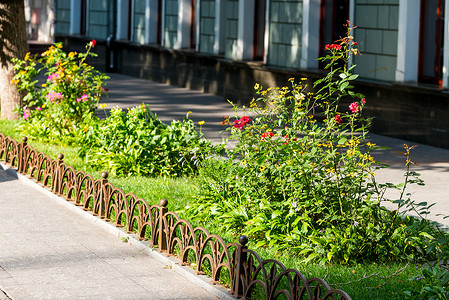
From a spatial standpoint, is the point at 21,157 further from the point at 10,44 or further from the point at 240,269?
the point at 240,269

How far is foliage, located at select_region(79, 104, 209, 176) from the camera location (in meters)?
11.0

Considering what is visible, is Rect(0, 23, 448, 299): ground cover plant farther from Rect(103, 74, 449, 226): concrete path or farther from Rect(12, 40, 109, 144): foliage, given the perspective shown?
Rect(12, 40, 109, 144): foliage

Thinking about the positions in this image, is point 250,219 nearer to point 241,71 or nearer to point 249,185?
point 249,185

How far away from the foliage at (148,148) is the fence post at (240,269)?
4.53m

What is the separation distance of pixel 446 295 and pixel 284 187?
2.61 meters

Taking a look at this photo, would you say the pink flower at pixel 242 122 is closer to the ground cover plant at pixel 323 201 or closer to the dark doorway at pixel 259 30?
the ground cover plant at pixel 323 201

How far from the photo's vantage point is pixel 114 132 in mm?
11469

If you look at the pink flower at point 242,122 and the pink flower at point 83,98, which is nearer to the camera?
the pink flower at point 242,122

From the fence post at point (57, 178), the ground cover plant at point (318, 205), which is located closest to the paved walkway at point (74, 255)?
the fence post at point (57, 178)

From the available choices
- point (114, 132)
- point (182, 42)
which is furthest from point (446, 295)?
point (182, 42)

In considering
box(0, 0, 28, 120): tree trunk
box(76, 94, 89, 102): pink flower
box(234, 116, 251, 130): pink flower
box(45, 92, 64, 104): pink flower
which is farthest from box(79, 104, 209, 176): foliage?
box(0, 0, 28, 120): tree trunk

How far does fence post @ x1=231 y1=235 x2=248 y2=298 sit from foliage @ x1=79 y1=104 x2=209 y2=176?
14.9 ft

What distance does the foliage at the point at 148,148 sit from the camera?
11023 mm

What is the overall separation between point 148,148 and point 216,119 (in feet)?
25.7
